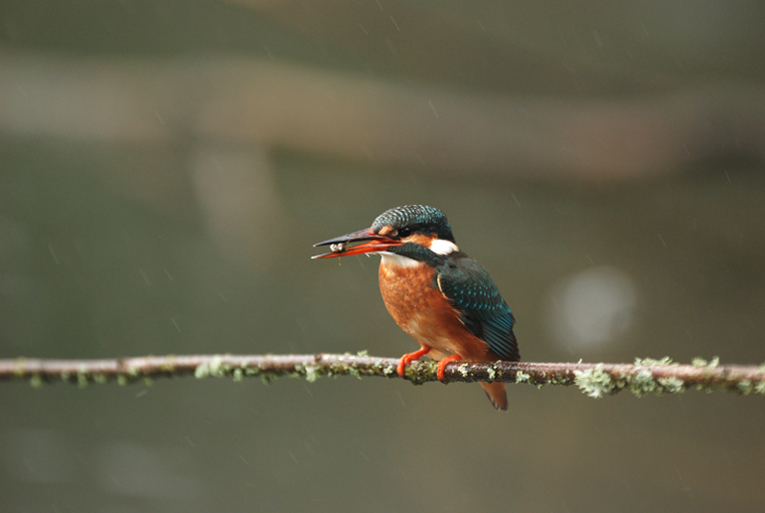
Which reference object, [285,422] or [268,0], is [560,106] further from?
[285,422]

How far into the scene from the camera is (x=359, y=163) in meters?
2.83

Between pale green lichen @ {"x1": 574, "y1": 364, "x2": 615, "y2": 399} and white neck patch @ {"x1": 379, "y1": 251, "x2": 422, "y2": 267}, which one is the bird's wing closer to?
white neck patch @ {"x1": 379, "y1": 251, "x2": 422, "y2": 267}

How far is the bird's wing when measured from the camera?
0.64 metres

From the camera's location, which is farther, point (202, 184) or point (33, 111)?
point (33, 111)

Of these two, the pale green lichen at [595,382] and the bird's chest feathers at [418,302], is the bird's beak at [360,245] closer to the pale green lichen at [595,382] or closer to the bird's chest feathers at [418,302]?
the bird's chest feathers at [418,302]

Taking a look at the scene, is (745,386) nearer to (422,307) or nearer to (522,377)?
(522,377)

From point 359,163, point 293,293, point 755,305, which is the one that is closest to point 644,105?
point 755,305

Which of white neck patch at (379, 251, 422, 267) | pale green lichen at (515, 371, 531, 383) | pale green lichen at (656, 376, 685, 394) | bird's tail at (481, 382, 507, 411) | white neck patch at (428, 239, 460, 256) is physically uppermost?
white neck patch at (428, 239, 460, 256)

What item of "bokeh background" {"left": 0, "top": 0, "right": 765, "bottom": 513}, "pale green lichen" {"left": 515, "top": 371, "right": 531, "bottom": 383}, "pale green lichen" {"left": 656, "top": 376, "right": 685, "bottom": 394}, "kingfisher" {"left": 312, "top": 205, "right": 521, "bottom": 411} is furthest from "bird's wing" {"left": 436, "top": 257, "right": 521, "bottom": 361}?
"bokeh background" {"left": 0, "top": 0, "right": 765, "bottom": 513}

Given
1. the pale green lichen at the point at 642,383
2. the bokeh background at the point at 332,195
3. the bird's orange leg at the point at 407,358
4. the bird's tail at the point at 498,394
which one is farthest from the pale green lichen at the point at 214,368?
Answer: the bokeh background at the point at 332,195

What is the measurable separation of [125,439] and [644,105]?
372 centimetres

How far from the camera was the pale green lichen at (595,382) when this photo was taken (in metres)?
0.45

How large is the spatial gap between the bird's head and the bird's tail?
0.19m

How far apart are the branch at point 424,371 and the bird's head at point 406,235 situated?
0.44 ft
